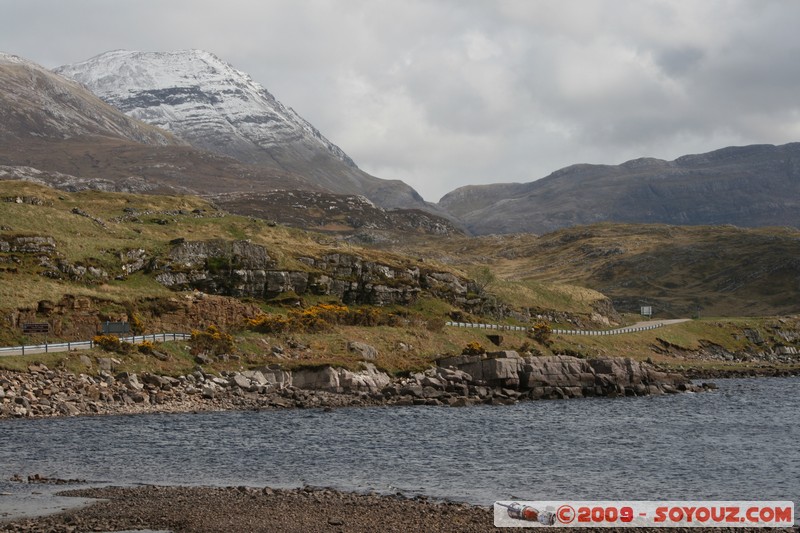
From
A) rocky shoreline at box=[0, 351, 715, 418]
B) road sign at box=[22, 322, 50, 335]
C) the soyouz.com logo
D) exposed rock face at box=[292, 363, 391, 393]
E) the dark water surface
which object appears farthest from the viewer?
exposed rock face at box=[292, 363, 391, 393]

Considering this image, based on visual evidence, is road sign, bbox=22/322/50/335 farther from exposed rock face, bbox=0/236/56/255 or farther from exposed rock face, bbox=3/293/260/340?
exposed rock face, bbox=0/236/56/255

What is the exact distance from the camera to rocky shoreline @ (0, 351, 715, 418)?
226 ft

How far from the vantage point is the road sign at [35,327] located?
81.4m

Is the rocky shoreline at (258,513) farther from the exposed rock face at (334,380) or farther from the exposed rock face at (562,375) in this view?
the exposed rock face at (562,375)

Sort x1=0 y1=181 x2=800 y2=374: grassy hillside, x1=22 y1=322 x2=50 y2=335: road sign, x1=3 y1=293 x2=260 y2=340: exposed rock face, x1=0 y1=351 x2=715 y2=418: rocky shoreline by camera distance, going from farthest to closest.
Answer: x1=0 y1=181 x2=800 y2=374: grassy hillside → x1=3 y1=293 x2=260 y2=340: exposed rock face → x1=22 y1=322 x2=50 y2=335: road sign → x1=0 y1=351 x2=715 y2=418: rocky shoreline

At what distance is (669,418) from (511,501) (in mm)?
40428

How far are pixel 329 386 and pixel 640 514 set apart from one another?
167 ft

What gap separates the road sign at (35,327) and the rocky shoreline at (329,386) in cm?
1081

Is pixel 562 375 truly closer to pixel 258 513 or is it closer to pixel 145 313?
pixel 145 313

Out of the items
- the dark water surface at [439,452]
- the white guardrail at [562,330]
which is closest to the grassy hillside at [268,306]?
the white guardrail at [562,330]

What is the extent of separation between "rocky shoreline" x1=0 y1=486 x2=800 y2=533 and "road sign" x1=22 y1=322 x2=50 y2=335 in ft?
147

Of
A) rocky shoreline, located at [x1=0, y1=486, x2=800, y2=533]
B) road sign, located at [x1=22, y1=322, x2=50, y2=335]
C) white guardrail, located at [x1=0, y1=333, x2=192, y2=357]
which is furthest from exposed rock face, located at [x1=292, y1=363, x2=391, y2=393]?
rocky shoreline, located at [x1=0, y1=486, x2=800, y2=533]

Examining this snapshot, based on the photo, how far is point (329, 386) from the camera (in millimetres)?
84812

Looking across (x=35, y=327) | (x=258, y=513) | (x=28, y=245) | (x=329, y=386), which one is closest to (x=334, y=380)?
(x=329, y=386)
